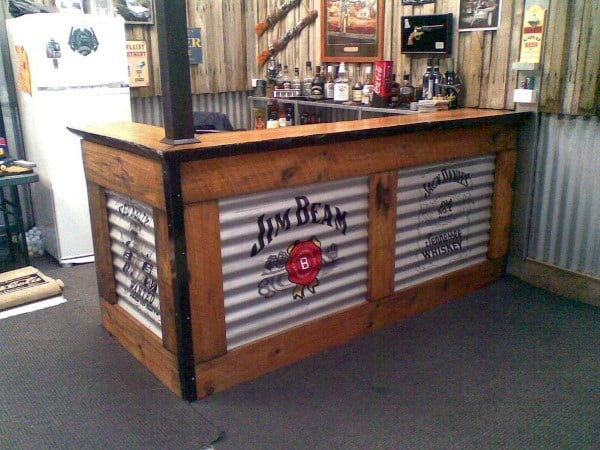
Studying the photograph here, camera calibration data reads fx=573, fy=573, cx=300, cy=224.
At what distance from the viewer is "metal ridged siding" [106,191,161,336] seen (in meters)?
2.45

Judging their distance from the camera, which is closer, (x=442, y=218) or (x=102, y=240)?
(x=102, y=240)

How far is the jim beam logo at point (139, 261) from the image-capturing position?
8.07 feet

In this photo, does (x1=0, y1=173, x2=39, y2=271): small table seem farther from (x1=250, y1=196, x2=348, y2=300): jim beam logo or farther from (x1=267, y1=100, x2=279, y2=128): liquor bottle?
(x1=250, y1=196, x2=348, y2=300): jim beam logo

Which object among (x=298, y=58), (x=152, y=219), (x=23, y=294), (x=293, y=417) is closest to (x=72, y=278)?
(x=23, y=294)

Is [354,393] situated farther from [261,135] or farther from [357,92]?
[357,92]

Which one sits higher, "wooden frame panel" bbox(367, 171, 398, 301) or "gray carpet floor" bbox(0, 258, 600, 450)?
"wooden frame panel" bbox(367, 171, 398, 301)

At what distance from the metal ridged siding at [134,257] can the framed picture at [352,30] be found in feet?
7.61

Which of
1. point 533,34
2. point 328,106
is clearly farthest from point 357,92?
point 533,34

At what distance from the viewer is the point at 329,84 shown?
444cm

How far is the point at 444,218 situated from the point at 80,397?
2.04 meters

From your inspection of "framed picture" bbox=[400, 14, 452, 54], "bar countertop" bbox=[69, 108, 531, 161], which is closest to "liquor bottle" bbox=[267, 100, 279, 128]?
"framed picture" bbox=[400, 14, 452, 54]

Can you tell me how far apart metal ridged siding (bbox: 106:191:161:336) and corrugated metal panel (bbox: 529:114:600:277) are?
2267 mm

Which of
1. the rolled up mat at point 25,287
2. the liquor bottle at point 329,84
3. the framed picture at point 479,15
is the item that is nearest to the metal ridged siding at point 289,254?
the framed picture at point 479,15

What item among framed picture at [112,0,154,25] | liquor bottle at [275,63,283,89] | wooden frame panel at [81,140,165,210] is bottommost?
wooden frame panel at [81,140,165,210]
